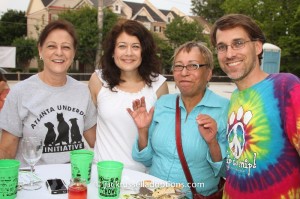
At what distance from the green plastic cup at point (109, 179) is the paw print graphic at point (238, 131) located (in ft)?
2.62

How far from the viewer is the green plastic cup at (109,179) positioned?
2008 mm

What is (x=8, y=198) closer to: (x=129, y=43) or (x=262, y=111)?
(x=262, y=111)

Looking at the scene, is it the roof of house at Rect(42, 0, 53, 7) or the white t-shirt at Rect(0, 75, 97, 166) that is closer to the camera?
the white t-shirt at Rect(0, 75, 97, 166)

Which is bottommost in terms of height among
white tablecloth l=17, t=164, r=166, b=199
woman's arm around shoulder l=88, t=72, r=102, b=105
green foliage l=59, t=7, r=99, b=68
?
white tablecloth l=17, t=164, r=166, b=199

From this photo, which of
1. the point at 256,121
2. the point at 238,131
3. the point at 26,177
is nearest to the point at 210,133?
the point at 238,131

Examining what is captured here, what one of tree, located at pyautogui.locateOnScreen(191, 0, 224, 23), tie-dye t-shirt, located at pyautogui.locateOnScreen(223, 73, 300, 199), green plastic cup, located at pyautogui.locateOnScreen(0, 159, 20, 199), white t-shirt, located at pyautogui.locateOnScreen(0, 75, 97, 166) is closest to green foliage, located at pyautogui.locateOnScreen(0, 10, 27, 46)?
tree, located at pyautogui.locateOnScreen(191, 0, 224, 23)

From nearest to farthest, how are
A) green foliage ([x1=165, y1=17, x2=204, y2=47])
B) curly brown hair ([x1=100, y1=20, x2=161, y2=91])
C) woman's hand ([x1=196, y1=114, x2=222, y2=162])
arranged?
woman's hand ([x1=196, y1=114, x2=222, y2=162]) < curly brown hair ([x1=100, y1=20, x2=161, y2=91]) < green foliage ([x1=165, y1=17, x2=204, y2=47])

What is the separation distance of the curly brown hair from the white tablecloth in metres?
1.11

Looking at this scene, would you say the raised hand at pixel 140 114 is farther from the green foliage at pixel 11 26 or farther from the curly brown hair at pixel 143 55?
the green foliage at pixel 11 26

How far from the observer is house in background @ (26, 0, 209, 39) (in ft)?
159

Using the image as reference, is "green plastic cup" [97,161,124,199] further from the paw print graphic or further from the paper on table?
the paw print graphic

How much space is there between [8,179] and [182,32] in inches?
1619

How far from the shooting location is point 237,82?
2398mm

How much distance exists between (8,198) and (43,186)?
0.29 meters
